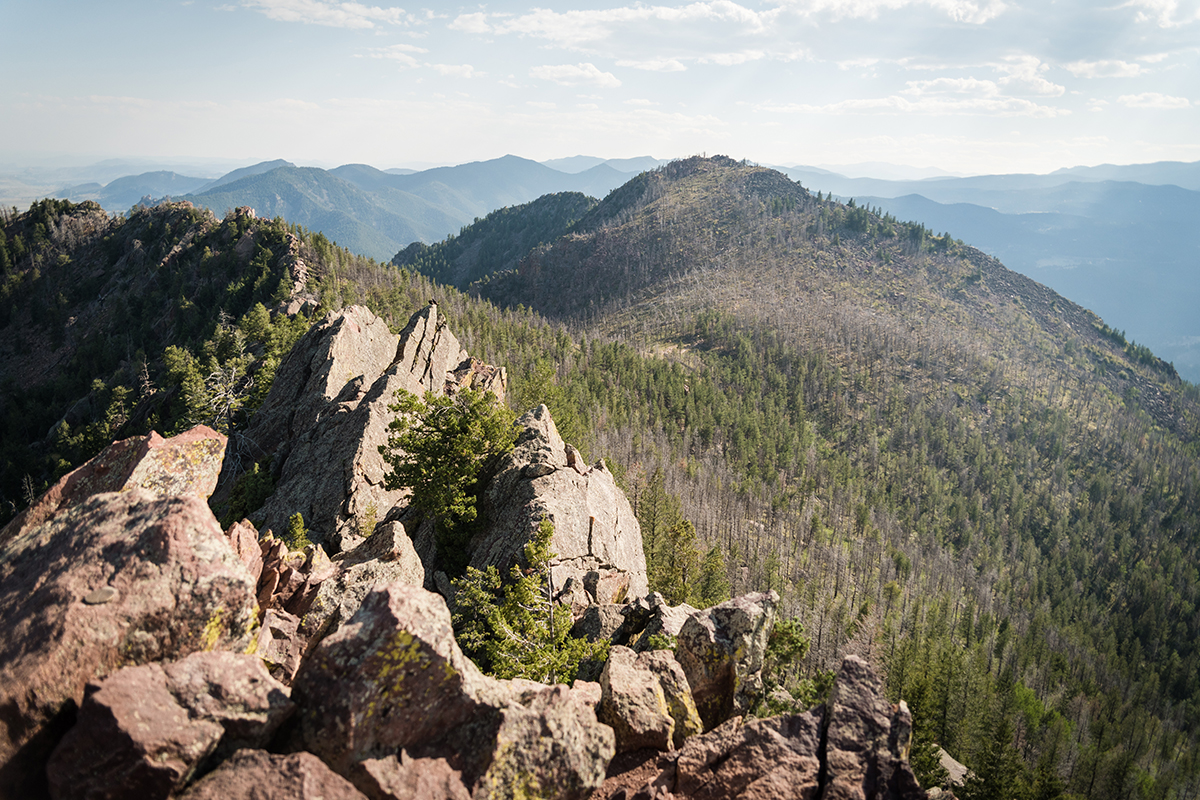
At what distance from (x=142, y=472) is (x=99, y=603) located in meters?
9.18

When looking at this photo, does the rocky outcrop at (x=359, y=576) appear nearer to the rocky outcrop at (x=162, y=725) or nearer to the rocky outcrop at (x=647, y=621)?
the rocky outcrop at (x=162, y=725)

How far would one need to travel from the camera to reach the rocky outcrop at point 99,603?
10531 millimetres

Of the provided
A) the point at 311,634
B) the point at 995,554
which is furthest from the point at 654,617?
the point at 995,554

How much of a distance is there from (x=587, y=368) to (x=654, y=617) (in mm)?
156379

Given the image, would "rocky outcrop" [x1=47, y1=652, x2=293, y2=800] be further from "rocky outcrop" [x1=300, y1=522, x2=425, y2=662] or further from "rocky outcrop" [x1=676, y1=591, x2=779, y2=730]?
"rocky outcrop" [x1=676, y1=591, x2=779, y2=730]

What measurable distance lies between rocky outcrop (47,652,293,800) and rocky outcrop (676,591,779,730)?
581 inches

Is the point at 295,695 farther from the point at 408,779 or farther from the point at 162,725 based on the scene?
the point at 408,779

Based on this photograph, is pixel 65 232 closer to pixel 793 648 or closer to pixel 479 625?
pixel 479 625

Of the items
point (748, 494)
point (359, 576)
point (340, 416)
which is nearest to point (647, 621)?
point (359, 576)

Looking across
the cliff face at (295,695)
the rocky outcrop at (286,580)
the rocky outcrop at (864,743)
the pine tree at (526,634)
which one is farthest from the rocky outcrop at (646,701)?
the rocky outcrop at (286,580)

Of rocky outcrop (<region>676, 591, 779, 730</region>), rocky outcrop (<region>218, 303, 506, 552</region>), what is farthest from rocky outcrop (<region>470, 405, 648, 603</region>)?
rocky outcrop (<region>676, 591, 779, 730</region>)

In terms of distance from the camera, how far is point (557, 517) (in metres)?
35.7

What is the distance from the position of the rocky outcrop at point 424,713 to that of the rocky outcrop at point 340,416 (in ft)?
88.2

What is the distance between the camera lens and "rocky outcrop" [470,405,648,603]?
3456 cm
